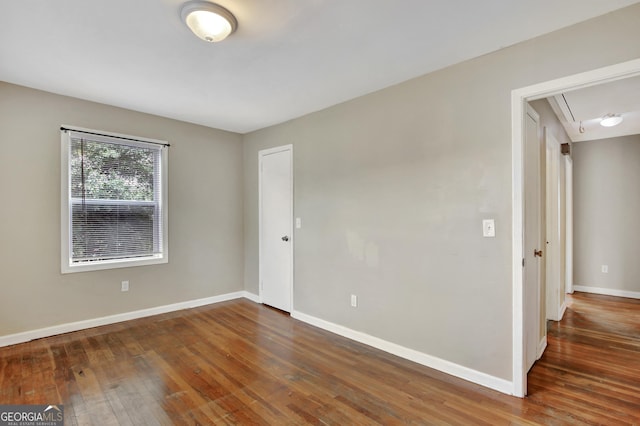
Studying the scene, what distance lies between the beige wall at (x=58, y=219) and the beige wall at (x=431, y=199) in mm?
1537

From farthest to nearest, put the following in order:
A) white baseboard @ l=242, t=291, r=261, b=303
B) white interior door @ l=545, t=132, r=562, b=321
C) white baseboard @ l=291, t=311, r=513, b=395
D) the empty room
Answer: white baseboard @ l=242, t=291, r=261, b=303 → white interior door @ l=545, t=132, r=562, b=321 → white baseboard @ l=291, t=311, r=513, b=395 → the empty room

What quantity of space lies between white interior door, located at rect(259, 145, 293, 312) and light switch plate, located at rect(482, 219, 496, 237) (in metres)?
2.30

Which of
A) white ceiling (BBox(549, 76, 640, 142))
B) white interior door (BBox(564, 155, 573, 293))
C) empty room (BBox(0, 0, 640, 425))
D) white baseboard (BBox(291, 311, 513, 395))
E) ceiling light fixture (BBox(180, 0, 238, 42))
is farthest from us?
white interior door (BBox(564, 155, 573, 293))

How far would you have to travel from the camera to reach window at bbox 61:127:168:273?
11.0ft

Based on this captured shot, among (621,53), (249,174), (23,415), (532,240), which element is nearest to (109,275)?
(23,415)

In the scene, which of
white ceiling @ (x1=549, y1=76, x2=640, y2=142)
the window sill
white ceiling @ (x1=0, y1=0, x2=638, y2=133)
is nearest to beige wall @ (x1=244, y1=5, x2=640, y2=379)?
white ceiling @ (x1=0, y1=0, x2=638, y2=133)

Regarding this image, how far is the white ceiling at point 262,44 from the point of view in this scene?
1.84 meters

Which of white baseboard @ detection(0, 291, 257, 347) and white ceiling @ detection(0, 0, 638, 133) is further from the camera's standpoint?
white baseboard @ detection(0, 291, 257, 347)

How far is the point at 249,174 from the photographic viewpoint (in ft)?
15.5

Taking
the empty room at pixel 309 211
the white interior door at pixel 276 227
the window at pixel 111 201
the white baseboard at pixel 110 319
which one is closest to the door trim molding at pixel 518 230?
the empty room at pixel 309 211

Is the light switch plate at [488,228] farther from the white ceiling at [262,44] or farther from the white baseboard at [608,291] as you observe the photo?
the white baseboard at [608,291]

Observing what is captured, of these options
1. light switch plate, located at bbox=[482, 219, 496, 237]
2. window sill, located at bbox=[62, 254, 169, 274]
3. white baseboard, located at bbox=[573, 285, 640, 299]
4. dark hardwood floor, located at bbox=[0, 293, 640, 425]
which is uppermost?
light switch plate, located at bbox=[482, 219, 496, 237]

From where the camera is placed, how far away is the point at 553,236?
3.63m

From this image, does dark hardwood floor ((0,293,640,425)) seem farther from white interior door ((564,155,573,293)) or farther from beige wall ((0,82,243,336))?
white interior door ((564,155,573,293))
